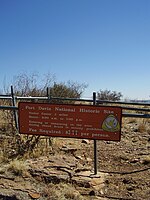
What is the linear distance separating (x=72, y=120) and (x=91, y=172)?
120cm

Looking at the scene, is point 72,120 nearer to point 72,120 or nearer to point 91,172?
point 72,120

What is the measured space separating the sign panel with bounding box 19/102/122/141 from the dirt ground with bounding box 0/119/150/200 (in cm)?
72

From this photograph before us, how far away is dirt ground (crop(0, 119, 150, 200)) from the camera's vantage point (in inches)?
201

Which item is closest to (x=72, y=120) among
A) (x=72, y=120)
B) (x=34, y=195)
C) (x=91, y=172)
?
(x=72, y=120)

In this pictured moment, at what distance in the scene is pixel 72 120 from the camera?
214 inches

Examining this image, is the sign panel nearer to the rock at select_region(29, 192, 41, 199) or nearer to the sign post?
the sign post

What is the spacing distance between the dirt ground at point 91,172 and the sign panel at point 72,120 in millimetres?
724

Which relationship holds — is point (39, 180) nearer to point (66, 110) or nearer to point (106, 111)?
point (66, 110)

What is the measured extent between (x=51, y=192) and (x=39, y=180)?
0.55 meters

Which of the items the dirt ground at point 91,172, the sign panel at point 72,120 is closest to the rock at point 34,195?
the dirt ground at point 91,172

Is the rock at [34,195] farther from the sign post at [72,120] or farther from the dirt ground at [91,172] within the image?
the sign post at [72,120]

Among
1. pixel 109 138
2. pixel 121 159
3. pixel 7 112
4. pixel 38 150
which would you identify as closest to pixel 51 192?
pixel 109 138

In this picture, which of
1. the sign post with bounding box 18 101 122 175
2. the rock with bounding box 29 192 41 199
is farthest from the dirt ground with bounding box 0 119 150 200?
the sign post with bounding box 18 101 122 175

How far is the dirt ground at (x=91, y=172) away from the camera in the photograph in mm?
5098
